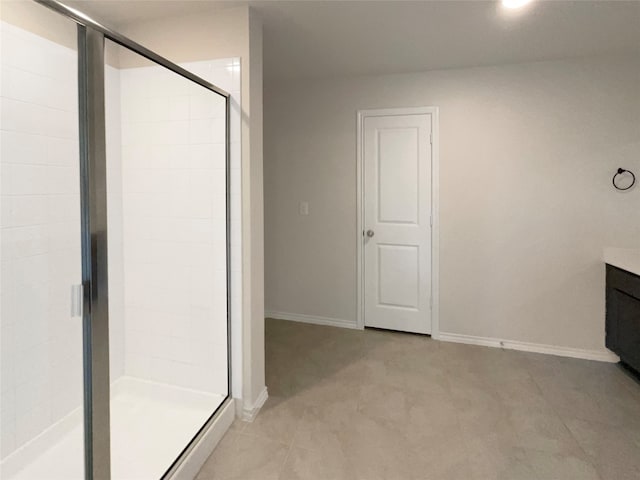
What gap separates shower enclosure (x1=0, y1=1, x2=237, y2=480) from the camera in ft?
4.24

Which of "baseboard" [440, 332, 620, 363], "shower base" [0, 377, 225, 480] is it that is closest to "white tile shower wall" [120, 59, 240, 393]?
"shower base" [0, 377, 225, 480]

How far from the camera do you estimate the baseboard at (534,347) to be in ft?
9.15

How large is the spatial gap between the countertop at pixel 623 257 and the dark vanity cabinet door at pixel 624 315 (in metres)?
0.04

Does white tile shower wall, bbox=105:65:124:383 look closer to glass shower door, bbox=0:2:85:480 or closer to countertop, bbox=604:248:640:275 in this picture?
glass shower door, bbox=0:2:85:480

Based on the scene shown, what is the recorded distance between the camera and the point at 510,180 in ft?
9.55

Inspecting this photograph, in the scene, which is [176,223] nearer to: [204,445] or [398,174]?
[204,445]

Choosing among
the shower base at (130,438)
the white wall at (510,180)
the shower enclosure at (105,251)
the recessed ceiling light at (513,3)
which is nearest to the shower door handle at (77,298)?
the shower enclosure at (105,251)

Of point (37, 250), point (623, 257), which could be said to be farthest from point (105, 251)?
point (623, 257)

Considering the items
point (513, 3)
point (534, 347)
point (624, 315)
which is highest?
point (513, 3)

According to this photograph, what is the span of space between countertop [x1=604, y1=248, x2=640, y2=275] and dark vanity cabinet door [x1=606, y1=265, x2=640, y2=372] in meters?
0.04

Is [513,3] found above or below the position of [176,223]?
above

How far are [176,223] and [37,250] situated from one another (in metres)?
0.68

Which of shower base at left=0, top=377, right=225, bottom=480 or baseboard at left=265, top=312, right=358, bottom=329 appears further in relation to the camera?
baseboard at left=265, top=312, right=358, bottom=329

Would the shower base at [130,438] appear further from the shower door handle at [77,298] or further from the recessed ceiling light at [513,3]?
the recessed ceiling light at [513,3]
